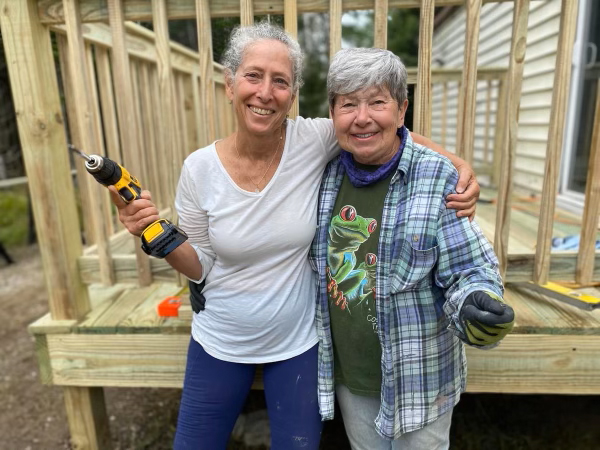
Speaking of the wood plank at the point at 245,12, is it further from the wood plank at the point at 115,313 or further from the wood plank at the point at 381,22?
the wood plank at the point at 115,313

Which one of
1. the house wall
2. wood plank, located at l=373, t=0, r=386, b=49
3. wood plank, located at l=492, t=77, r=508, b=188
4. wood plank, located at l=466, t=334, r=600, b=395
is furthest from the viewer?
wood plank, located at l=492, t=77, r=508, b=188

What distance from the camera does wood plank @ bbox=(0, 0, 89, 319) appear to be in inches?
74.3

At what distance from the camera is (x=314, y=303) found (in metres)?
1.71

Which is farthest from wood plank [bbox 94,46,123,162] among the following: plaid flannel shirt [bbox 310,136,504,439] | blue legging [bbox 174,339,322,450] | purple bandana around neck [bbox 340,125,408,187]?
plaid flannel shirt [bbox 310,136,504,439]

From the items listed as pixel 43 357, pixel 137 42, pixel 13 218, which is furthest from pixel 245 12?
pixel 13 218

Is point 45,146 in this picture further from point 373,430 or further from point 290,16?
point 373,430

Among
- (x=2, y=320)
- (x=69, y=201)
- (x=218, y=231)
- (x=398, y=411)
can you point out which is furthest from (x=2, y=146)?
(x=398, y=411)

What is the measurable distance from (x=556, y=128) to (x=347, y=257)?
1070 mm

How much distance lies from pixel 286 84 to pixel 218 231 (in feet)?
1.87

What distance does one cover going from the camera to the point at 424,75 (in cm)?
178

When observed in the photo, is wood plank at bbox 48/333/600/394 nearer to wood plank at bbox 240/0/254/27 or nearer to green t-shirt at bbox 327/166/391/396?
green t-shirt at bbox 327/166/391/396

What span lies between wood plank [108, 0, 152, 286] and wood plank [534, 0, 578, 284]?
1817mm

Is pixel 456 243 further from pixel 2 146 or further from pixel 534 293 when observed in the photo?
pixel 2 146

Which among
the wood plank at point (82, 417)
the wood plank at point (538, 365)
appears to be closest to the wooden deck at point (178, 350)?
the wood plank at point (538, 365)
